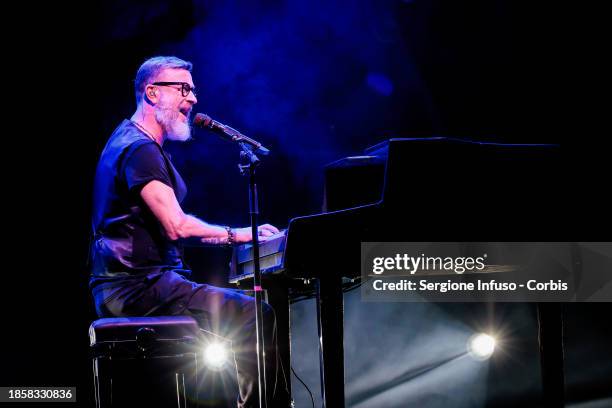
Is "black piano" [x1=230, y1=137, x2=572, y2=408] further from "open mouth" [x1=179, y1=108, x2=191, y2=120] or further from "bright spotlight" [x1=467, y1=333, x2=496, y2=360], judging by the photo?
"bright spotlight" [x1=467, y1=333, x2=496, y2=360]

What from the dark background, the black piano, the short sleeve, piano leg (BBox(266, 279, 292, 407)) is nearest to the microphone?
the short sleeve

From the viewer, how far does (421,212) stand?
2.51 m

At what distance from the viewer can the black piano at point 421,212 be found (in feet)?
7.91

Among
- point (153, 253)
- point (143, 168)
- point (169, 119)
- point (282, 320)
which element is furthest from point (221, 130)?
point (282, 320)

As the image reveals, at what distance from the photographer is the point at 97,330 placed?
2402 millimetres

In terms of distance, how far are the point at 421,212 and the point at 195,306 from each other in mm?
983

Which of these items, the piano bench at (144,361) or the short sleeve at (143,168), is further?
the short sleeve at (143,168)

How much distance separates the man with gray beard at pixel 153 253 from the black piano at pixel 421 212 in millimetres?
264

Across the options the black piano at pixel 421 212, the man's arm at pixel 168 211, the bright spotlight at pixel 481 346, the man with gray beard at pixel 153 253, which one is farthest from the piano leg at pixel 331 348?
the bright spotlight at pixel 481 346

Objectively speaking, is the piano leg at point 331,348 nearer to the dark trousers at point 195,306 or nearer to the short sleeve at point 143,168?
the dark trousers at point 195,306

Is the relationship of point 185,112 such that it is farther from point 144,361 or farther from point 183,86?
point 144,361

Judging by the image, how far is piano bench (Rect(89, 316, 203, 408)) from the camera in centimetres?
237

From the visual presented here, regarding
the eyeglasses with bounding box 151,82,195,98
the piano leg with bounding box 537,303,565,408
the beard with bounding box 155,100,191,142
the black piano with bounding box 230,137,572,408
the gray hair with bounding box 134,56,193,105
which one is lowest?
the piano leg with bounding box 537,303,565,408

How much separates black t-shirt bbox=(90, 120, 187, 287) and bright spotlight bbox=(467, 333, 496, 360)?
2.37 meters
